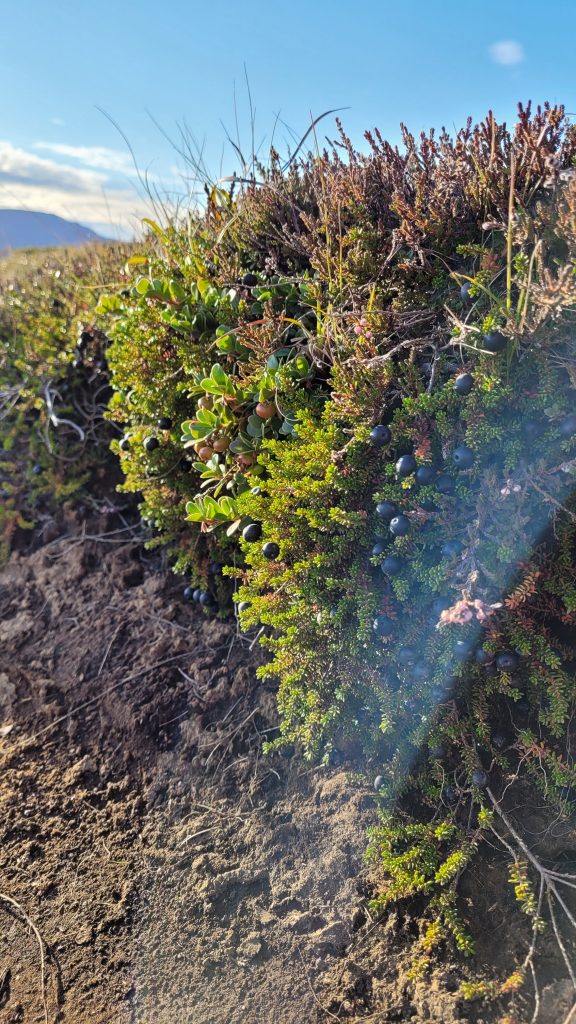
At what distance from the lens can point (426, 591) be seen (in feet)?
7.01

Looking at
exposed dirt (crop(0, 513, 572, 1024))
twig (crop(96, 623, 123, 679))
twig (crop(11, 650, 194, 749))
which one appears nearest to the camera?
exposed dirt (crop(0, 513, 572, 1024))

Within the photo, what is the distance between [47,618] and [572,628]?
2.98m

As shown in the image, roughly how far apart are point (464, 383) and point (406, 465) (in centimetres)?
30

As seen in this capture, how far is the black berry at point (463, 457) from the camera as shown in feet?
6.60

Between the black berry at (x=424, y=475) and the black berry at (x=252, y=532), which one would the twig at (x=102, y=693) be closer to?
the black berry at (x=252, y=532)

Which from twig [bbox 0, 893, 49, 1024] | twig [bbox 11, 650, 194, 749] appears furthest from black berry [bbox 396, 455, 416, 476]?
twig [bbox 0, 893, 49, 1024]

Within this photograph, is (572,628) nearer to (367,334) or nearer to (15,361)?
(367,334)

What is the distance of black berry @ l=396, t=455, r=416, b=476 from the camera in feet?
6.81

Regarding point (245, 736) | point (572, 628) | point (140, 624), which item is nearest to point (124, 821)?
point (245, 736)

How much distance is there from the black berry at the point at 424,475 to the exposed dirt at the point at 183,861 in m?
1.10

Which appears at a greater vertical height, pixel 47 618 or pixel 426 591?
pixel 426 591

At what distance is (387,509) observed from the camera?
211cm

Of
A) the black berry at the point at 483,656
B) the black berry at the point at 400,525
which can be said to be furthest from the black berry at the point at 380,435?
the black berry at the point at 483,656

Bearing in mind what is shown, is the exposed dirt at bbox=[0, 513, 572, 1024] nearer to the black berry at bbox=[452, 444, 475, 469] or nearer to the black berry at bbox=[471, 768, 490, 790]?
the black berry at bbox=[471, 768, 490, 790]
